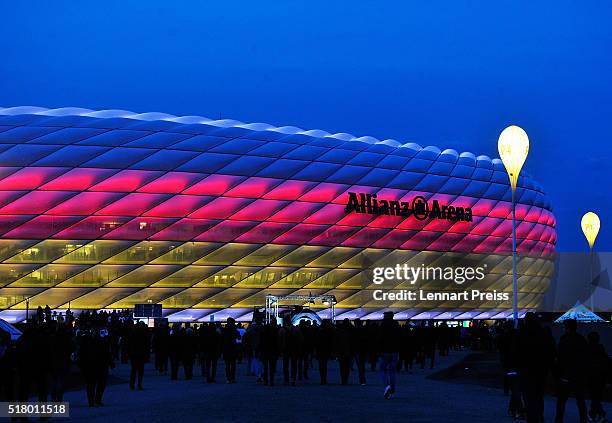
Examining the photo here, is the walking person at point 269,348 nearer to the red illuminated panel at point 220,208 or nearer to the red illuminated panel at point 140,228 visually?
the red illuminated panel at point 140,228

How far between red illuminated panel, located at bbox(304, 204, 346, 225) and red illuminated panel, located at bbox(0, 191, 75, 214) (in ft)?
44.6

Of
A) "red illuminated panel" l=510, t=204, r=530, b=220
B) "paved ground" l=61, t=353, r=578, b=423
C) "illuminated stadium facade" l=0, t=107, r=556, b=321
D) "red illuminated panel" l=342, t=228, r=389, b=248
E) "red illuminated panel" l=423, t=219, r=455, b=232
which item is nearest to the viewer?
"paved ground" l=61, t=353, r=578, b=423

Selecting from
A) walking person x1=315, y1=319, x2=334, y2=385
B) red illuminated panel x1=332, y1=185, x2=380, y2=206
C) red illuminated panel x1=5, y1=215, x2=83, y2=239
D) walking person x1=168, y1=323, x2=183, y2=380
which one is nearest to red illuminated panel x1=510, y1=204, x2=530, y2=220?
red illuminated panel x1=332, y1=185, x2=380, y2=206

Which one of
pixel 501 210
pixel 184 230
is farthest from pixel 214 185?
pixel 501 210

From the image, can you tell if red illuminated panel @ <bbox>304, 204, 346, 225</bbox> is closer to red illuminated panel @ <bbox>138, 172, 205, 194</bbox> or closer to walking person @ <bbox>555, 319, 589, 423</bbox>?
red illuminated panel @ <bbox>138, 172, 205, 194</bbox>

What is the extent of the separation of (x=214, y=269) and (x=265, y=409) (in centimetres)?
3938

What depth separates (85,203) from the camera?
2063 inches

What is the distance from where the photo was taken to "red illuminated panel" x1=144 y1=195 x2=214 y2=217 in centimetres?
5378

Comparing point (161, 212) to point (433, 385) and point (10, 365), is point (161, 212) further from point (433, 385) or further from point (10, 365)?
point (10, 365)

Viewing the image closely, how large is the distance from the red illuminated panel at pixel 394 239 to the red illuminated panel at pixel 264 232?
6.97 metres

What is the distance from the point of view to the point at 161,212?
5381cm

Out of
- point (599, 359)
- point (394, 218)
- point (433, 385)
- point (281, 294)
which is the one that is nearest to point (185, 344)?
point (433, 385)

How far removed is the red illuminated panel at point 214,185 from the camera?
54.6m

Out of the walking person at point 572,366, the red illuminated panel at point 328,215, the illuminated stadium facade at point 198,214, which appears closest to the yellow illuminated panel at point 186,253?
the illuminated stadium facade at point 198,214
